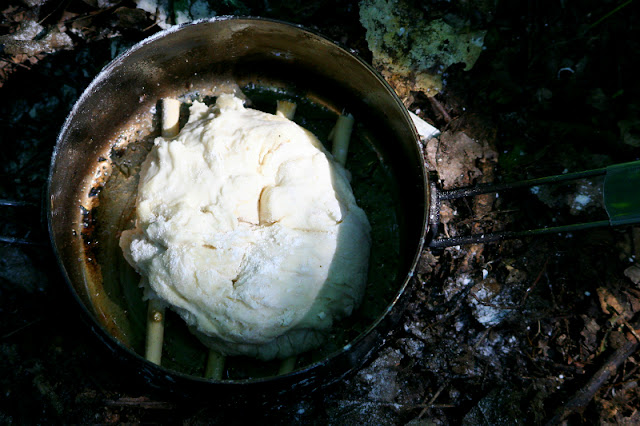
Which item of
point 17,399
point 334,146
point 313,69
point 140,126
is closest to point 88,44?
point 140,126

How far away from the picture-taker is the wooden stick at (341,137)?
2.38 meters

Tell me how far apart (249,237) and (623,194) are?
1.50m

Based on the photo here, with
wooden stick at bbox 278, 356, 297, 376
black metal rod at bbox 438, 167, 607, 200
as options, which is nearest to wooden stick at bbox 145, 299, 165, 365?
wooden stick at bbox 278, 356, 297, 376

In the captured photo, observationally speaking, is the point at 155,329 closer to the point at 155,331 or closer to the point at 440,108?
the point at 155,331

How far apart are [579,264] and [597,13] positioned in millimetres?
1495

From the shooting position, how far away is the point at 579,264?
2.36 meters

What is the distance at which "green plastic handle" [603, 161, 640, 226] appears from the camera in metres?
1.72

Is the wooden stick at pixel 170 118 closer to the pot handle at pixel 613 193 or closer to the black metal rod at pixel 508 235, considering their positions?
the black metal rod at pixel 508 235

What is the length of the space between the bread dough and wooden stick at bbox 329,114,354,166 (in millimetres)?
245

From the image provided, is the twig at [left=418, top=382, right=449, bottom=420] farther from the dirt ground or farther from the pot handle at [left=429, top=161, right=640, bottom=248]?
the pot handle at [left=429, top=161, right=640, bottom=248]

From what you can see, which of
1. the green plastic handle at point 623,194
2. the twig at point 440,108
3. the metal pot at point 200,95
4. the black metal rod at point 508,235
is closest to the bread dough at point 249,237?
the metal pot at point 200,95

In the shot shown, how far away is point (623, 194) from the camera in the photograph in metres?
1.75

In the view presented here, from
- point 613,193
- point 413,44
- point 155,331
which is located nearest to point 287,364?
point 155,331

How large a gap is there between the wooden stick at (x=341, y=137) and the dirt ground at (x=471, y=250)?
445 mm
